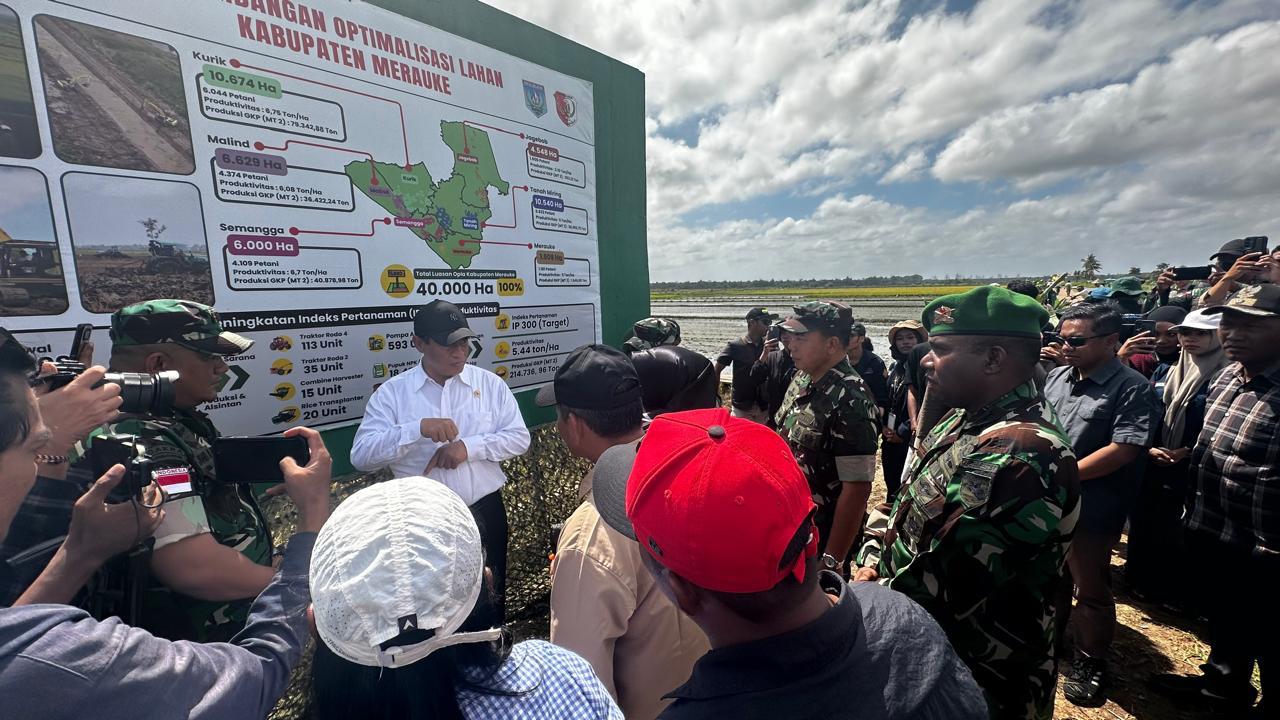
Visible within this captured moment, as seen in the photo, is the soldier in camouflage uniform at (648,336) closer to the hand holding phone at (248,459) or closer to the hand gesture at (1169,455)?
the hand holding phone at (248,459)

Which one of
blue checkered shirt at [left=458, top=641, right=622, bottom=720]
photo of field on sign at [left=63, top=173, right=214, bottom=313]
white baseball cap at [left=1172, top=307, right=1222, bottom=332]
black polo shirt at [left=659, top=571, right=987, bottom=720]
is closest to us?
black polo shirt at [left=659, top=571, right=987, bottom=720]

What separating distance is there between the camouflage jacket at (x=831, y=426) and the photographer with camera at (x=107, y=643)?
7.95ft

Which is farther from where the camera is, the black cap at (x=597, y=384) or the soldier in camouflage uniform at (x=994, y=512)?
the black cap at (x=597, y=384)

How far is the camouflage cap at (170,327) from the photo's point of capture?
5.94ft

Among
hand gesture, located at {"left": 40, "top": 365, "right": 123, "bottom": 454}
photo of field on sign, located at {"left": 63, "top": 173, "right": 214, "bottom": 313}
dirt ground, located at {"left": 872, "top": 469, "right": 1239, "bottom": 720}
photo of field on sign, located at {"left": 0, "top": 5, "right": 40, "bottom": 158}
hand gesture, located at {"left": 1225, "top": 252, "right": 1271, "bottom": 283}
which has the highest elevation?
photo of field on sign, located at {"left": 0, "top": 5, "right": 40, "bottom": 158}

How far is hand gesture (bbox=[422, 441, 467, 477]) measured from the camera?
277 centimetres

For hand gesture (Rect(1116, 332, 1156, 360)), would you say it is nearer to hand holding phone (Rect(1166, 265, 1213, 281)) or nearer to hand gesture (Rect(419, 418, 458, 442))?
hand holding phone (Rect(1166, 265, 1213, 281))

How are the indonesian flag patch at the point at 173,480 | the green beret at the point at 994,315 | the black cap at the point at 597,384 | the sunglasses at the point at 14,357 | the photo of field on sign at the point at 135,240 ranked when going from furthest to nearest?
1. the photo of field on sign at the point at 135,240
2. the black cap at the point at 597,384
3. the green beret at the point at 994,315
4. the indonesian flag patch at the point at 173,480
5. the sunglasses at the point at 14,357

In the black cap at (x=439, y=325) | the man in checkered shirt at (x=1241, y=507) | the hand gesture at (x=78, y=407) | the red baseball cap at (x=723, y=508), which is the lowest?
the man in checkered shirt at (x=1241, y=507)

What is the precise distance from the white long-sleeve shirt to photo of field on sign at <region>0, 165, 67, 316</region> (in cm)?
128

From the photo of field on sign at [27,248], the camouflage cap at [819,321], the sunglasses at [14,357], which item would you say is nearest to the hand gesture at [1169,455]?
the camouflage cap at [819,321]

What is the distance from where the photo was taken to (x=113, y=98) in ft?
6.78

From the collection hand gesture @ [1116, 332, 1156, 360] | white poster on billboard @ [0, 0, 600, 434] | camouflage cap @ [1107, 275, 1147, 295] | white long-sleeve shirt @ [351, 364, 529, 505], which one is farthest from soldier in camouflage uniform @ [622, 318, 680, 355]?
camouflage cap @ [1107, 275, 1147, 295]

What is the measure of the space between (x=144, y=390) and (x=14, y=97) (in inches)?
52.1
